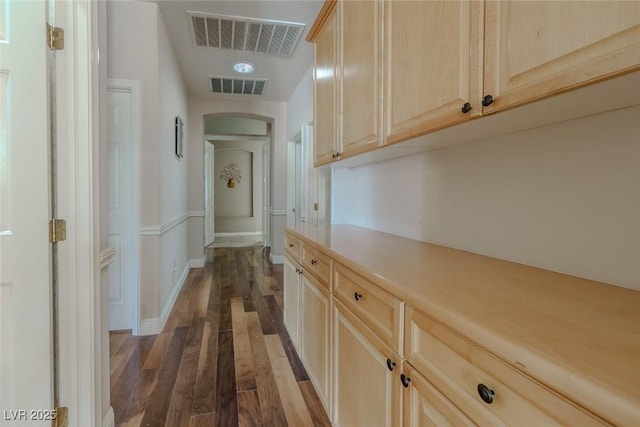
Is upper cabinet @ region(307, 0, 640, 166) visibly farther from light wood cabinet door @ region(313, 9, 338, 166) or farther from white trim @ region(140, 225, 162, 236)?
white trim @ region(140, 225, 162, 236)

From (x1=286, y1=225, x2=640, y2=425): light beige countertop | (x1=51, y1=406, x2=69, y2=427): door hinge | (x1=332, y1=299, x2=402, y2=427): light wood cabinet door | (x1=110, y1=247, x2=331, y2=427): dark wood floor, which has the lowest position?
(x1=110, y1=247, x2=331, y2=427): dark wood floor

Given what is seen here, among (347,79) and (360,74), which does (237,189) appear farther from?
(360,74)

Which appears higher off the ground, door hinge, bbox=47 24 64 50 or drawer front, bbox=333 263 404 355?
door hinge, bbox=47 24 64 50

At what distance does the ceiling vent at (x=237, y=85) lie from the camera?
4.21m

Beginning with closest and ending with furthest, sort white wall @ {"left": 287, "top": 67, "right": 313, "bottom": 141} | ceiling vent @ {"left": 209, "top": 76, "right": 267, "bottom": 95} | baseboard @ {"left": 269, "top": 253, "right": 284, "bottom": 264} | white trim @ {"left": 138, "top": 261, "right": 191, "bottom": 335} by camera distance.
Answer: white trim @ {"left": 138, "top": 261, "right": 191, "bottom": 335} → white wall @ {"left": 287, "top": 67, "right": 313, "bottom": 141} → ceiling vent @ {"left": 209, "top": 76, "right": 267, "bottom": 95} → baseboard @ {"left": 269, "top": 253, "right": 284, "bottom": 264}

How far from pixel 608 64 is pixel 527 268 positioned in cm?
67

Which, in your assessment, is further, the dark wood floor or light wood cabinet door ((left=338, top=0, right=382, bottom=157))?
the dark wood floor

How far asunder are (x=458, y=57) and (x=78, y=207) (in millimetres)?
1543

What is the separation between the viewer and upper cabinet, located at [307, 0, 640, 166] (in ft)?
2.15

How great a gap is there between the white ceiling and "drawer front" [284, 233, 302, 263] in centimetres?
181

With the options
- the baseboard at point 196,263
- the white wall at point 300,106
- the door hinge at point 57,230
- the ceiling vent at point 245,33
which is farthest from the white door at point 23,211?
the baseboard at point 196,263

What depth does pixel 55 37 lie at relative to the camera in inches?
51.7

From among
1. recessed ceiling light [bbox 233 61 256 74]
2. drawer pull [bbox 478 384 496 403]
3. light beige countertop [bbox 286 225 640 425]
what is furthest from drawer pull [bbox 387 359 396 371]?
recessed ceiling light [bbox 233 61 256 74]

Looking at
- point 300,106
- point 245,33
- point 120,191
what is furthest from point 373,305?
point 300,106
